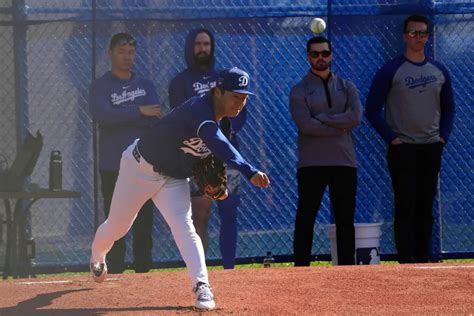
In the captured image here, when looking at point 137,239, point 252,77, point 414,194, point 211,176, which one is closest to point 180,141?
point 211,176

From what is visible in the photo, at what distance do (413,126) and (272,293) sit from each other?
3.03m

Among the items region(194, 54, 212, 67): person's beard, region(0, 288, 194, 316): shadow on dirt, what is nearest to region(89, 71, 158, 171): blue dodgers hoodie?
region(194, 54, 212, 67): person's beard

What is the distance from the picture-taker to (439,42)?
428 inches

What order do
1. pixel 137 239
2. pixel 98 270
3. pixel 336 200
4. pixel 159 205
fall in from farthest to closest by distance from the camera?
pixel 336 200 → pixel 137 239 → pixel 98 270 → pixel 159 205

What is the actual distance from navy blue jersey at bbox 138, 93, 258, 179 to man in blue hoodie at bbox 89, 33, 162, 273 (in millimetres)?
2281

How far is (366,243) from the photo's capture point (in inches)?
397

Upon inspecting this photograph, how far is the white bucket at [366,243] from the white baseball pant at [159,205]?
309 centimetres

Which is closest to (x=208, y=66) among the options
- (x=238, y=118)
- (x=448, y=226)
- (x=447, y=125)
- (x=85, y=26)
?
(x=238, y=118)

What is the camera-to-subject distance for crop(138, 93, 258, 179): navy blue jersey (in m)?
6.96

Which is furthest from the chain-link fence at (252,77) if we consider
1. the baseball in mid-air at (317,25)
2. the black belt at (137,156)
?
the black belt at (137,156)

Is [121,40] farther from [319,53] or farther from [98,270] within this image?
[98,270]

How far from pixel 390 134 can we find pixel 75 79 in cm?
292

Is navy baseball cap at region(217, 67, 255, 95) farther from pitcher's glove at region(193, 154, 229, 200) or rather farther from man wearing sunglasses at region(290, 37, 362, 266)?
man wearing sunglasses at region(290, 37, 362, 266)

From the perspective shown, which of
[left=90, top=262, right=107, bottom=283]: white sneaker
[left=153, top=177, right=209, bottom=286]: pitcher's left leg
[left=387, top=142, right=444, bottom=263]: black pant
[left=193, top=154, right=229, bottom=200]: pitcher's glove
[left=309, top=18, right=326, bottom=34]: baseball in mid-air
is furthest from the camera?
[left=309, top=18, right=326, bottom=34]: baseball in mid-air
